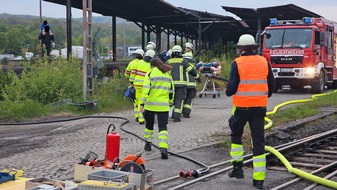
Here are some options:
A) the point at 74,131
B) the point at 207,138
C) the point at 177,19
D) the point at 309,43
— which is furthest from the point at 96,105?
the point at 177,19

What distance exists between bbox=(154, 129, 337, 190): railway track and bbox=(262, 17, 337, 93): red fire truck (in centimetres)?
940

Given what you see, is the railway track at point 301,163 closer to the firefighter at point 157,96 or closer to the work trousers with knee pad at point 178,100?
the firefighter at point 157,96

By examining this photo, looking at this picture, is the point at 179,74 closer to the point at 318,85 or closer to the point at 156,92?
the point at 156,92

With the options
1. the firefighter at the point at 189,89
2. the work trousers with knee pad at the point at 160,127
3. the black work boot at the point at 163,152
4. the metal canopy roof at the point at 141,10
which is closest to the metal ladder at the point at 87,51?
the firefighter at the point at 189,89

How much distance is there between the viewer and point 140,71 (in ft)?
40.7

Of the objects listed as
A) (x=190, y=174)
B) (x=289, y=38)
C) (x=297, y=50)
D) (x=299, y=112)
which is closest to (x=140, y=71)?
(x=299, y=112)

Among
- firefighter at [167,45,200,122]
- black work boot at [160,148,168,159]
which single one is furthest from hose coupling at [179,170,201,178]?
firefighter at [167,45,200,122]

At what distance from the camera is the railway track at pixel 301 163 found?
270 inches

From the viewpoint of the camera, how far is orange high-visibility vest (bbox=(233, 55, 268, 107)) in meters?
6.75

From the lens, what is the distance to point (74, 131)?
11.6m

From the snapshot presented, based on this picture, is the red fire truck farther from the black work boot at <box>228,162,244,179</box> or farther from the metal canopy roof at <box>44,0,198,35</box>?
the black work boot at <box>228,162,244,179</box>

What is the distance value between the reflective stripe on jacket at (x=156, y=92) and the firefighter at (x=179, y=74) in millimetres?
3994

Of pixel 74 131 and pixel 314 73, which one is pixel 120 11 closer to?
pixel 314 73

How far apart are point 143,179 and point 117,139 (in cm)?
151
